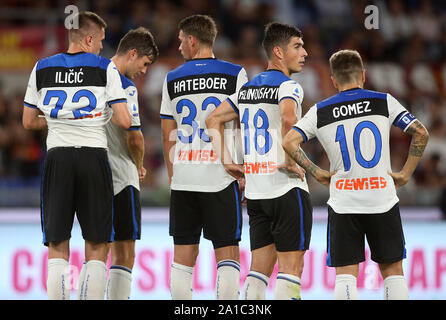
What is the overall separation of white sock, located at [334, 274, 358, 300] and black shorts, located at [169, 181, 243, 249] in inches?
35.5

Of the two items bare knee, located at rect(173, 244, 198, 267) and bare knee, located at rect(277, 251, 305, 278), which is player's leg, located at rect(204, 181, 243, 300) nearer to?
bare knee, located at rect(173, 244, 198, 267)

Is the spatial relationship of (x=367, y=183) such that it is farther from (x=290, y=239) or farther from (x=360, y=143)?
(x=290, y=239)

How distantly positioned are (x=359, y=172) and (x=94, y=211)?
1.86 meters

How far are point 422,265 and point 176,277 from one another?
129 inches

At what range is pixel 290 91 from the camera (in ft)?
17.4

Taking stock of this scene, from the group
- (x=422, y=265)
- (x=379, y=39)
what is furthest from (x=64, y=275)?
(x=379, y=39)

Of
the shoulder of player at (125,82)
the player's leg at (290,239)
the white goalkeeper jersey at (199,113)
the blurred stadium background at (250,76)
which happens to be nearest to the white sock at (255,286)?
the player's leg at (290,239)

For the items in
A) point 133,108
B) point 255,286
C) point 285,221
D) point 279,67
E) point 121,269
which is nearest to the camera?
point 285,221

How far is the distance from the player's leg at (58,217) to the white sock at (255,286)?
126 cm

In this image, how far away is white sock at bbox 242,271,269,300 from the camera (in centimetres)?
540

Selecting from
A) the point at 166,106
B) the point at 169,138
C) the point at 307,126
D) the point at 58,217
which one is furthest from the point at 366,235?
the point at 58,217

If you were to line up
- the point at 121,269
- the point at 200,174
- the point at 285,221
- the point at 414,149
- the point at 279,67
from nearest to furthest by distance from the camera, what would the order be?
1. the point at 414,149
2. the point at 285,221
3. the point at 279,67
4. the point at 200,174
5. the point at 121,269

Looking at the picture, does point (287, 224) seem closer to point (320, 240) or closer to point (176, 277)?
point (176, 277)

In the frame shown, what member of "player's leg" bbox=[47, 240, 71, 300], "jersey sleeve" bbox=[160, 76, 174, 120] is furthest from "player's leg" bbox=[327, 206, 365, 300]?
"player's leg" bbox=[47, 240, 71, 300]
